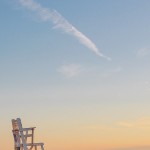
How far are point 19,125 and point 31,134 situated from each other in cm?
96

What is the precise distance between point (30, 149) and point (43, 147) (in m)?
1.04

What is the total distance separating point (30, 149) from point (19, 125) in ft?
5.65

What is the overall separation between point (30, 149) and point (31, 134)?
3.21 ft

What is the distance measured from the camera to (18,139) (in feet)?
67.6

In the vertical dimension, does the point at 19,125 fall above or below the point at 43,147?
above

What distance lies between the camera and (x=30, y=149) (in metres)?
20.6

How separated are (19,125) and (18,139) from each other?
944 mm

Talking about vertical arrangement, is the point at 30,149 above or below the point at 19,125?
below

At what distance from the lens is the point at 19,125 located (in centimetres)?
2042

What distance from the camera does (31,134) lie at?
20562mm

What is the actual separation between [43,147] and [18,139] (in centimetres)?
176

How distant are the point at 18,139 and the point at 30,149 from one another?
100 cm

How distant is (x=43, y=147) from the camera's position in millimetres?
20125
